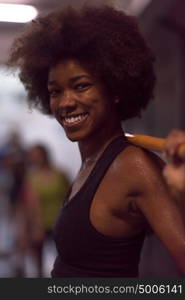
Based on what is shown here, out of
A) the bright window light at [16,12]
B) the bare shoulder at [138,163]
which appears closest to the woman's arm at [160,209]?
the bare shoulder at [138,163]

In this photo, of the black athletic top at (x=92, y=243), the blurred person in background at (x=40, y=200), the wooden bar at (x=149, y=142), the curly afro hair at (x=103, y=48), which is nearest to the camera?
the wooden bar at (x=149, y=142)

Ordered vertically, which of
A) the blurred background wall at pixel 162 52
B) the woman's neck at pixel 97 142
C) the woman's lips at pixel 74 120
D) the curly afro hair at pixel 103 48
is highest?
the curly afro hair at pixel 103 48

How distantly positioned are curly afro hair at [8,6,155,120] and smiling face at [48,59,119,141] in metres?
0.03

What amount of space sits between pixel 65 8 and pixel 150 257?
3.36 m

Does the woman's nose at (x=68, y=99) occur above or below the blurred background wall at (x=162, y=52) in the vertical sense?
above

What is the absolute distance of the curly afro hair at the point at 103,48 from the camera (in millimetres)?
1438

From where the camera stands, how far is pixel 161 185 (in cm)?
129

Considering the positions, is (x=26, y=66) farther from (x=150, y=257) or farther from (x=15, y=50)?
(x=150, y=257)

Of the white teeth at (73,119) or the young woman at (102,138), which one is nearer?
the young woman at (102,138)

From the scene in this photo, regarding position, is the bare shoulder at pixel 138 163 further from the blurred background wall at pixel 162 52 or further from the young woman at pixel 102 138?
the blurred background wall at pixel 162 52

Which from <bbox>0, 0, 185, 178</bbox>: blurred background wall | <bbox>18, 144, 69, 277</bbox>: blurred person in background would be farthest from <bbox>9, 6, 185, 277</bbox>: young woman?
<bbox>18, 144, 69, 277</bbox>: blurred person in background

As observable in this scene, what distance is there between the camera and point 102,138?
1455 mm

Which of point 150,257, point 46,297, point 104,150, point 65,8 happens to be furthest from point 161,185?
point 150,257

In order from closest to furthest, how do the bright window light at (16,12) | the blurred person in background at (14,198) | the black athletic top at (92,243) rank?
the black athletic top at (92,243) → the blurred person in background at (14,198) → the bright window light at (16,12)
